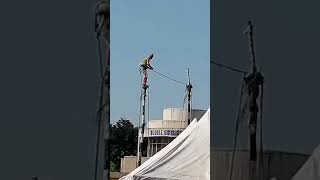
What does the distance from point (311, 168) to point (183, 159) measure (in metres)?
4.01

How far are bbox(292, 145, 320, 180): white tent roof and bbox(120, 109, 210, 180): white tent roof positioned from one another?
11.4 feet

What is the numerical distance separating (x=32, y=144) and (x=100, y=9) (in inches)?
31.2

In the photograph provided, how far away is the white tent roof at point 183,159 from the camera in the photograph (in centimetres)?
706

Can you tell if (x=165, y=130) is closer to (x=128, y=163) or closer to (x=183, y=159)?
(x=128, y=163)

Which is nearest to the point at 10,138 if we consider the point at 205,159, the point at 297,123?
the point at 297,123

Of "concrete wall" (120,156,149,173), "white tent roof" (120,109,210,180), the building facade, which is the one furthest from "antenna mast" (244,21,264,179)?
the building facade

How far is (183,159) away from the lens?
7.35m

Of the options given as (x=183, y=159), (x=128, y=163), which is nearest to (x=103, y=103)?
(x=183, y=159)

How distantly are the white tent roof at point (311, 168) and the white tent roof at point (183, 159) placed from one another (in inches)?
137

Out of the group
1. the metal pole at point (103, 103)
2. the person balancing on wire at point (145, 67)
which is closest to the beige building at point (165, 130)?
the person balancing on wire at point (145, 67)

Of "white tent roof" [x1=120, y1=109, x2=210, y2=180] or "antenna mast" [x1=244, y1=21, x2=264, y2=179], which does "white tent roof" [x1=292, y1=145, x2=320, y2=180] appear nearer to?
"antenna mast" [x1=244, y1=21, x2=264, y2=179]

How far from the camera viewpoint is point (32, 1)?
3.06 m

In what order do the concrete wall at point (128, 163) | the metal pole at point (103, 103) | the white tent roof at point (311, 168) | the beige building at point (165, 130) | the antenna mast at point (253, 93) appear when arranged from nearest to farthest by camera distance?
the metal pole at point (103, 103) → the white tent roof at point (311, 168) → the antenna mast at point (253, 93) → the concrete wall at point (128, 163) → the beige building at point (165, 130)

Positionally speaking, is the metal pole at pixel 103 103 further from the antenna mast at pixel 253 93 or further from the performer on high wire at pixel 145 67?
the performer on high wire at pixel 145 67
